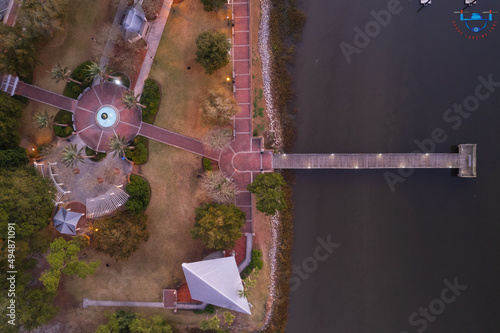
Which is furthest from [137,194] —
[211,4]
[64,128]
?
[211,4]

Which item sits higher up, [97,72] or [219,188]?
[97,72]

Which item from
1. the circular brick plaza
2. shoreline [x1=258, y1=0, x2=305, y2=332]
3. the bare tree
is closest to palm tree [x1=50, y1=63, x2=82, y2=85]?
the circular brick plaza

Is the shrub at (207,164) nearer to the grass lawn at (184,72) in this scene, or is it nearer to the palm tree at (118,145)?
the grass lawn at (184,72)

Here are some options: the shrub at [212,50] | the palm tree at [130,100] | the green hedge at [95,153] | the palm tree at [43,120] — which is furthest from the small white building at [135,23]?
the green hedge at [95,153]

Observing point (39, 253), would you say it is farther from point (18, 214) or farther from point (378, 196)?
point (378, 196)

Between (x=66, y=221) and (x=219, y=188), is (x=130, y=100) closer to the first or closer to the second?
(x=219, y=188)

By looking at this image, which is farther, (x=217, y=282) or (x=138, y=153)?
(x=138, y=153)

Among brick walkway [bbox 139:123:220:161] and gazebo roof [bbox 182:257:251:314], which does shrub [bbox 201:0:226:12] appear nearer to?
brick walkway [bbox 139:123:220:161]
